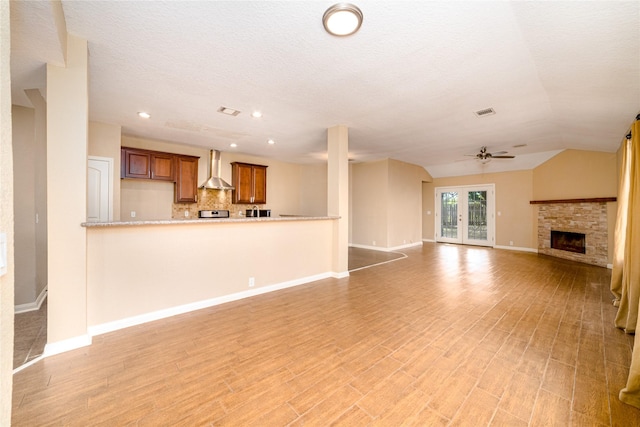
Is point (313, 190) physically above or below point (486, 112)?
below

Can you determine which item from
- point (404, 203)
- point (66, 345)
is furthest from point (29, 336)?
point (404, 203)

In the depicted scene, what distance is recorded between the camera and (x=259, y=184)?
7449 millimetres

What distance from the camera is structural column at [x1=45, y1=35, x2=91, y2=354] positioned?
225cm

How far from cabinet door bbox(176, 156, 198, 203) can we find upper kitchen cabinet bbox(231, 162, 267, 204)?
1025mm

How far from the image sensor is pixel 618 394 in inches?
70.8

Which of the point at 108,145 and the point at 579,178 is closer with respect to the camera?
the point at 108,145

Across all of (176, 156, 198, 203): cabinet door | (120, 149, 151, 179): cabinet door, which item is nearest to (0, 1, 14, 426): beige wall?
(120, 149, 151, 179): cabinet door

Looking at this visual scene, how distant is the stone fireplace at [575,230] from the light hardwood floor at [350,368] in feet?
11.0

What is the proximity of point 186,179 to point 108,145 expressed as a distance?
1.62 m

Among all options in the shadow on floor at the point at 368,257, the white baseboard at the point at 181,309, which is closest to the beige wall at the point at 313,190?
the shadow on floor at the point at 368,257

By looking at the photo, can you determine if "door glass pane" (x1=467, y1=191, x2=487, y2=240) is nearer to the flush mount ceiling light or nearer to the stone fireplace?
the stone fireplace

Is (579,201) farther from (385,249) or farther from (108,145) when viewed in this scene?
(108,145)

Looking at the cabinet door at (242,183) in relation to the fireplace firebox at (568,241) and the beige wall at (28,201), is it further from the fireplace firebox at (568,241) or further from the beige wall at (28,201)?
the fireplace firebox at (568,241)

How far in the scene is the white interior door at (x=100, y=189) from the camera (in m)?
4.55
